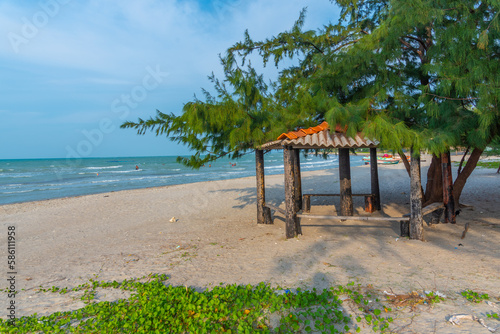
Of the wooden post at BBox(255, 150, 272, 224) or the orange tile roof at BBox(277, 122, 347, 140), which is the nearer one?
the orange tile roof at BBox(277, 122, 347, 140)

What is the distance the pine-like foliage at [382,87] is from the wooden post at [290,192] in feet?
2.18

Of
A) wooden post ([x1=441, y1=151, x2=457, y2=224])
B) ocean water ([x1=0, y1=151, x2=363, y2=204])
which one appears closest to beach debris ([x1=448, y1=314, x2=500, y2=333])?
wooden post ([x1=441, y1=151, x2=457, y2=224])

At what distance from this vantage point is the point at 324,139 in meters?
6.32

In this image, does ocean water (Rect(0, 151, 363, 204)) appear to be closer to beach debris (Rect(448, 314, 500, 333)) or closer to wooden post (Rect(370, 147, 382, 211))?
wooden post (Rect(370, 147, 382, 211))

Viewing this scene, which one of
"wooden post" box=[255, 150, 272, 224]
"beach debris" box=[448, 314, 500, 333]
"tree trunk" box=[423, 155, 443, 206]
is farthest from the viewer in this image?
"tree trunk" box=[423, 155, 443, 206]

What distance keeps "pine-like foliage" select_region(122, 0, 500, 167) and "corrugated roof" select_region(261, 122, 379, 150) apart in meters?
0.29

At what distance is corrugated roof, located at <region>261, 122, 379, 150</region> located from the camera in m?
6.16

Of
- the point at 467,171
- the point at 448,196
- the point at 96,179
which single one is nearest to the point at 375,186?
the point at 448,196

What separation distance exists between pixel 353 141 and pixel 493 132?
9.66 feet

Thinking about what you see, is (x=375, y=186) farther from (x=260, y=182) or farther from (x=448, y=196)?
(x=260, y=182)

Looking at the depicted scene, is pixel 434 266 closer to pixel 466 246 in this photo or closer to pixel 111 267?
pixel 466 246

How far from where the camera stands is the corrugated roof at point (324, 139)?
616cm

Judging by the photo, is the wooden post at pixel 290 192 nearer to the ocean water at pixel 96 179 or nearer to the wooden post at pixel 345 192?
the wooden post at pixel 345 192

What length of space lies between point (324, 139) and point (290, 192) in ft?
4.81
